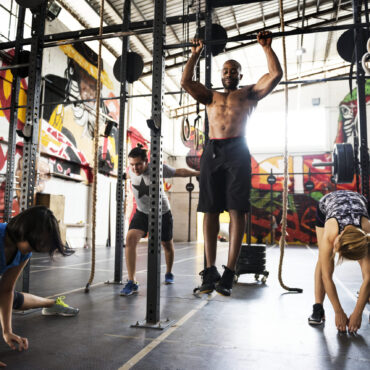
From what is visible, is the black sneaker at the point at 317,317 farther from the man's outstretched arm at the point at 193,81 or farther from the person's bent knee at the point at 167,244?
the person's bent knee at the point at 167,244

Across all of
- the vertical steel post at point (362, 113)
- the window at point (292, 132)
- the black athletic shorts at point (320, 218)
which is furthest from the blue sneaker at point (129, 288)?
the window at point (292, 132)

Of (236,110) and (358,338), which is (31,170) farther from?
(358,338)

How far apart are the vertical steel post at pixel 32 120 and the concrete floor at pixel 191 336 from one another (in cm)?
75

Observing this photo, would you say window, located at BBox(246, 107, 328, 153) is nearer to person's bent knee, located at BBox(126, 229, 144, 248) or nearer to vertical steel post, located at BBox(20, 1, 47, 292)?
person's bent knee, located at BBox(126, 229, 144, 248)

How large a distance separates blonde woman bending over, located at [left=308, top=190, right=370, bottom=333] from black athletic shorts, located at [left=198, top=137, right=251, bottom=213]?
529 millimetres

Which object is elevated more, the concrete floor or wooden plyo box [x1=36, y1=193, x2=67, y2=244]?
wooden plyo box [x1=36, y1=193, x2=67, y2=244]

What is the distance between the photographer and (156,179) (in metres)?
2.38

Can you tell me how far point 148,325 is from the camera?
7.45ft

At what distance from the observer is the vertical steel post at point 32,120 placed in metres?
2.65

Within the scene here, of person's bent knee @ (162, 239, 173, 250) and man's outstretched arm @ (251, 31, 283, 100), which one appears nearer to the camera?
man's outstretched arm @ (251, 31, 283, 100)

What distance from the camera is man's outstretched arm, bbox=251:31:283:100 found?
89.9 inches

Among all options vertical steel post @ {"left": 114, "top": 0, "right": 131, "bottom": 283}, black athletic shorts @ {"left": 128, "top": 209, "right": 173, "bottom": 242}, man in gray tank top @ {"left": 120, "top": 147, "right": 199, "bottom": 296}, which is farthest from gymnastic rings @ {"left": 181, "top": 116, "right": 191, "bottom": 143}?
black athletic shorts @ {"left": 128, "top": 209, "right": 173, "bottom": 242}

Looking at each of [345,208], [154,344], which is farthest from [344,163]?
[154,344]

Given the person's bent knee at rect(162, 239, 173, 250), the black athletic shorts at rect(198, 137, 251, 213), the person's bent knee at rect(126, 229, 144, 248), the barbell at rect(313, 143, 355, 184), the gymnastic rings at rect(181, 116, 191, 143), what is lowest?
the person's bent knee at rect(162, 239, 173, 250)
